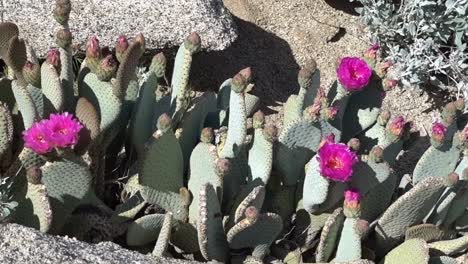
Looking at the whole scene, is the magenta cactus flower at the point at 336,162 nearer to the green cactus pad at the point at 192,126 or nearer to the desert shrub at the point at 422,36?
the green cactus pad at the point at 192,126

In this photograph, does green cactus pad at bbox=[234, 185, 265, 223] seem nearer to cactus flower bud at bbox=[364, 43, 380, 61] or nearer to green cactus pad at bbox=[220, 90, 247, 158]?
green cactus pad at bbox=[220, 90, 247, 158]

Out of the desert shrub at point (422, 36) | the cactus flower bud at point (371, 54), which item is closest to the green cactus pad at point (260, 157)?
the cactus flower bud at point (371, 54)

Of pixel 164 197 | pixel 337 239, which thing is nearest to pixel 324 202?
pixel 337 239

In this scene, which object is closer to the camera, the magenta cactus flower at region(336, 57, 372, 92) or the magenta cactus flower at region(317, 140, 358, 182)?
the magenta cactus flower at region(317, 140, 358, 182)

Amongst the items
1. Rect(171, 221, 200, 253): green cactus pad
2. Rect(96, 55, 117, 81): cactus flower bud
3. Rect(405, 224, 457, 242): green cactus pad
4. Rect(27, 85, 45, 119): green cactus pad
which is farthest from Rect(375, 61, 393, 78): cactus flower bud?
Rect(27, 85, 45, 119): green cactus pad

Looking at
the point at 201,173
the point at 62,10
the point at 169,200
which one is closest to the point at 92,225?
the point at 169,200
